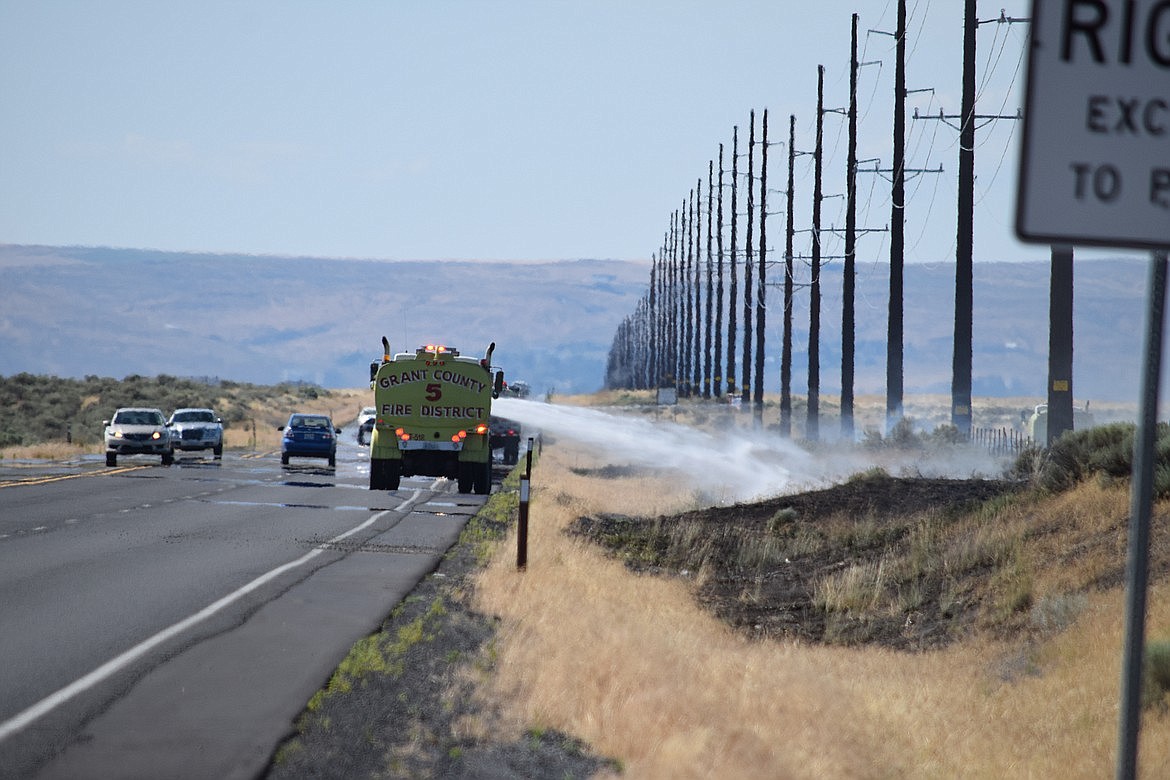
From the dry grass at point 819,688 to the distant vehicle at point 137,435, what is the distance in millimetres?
27518

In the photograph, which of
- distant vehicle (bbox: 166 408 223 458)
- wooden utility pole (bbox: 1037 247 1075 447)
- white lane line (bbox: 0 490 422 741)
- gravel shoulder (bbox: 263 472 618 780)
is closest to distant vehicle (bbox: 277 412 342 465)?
distant vehicle (bbox: 166 408 223 458)

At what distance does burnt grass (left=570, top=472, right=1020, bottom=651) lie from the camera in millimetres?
15781

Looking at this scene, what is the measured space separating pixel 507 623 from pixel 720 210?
7137 cm

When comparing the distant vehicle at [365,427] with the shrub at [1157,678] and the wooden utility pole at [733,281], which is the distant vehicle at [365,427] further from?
the shrub at [1157,678]

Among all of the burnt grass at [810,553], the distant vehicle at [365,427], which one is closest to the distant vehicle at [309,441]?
the burnt grass at [810,553]

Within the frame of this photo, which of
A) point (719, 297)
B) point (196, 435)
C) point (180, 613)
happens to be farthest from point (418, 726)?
point (719, 297)

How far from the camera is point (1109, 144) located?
15.0 feet

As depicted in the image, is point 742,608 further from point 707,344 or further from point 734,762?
point 707,344

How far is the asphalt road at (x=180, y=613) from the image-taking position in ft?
26.8

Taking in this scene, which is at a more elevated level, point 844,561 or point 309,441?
point 309,441

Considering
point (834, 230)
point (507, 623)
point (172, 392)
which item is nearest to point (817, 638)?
point (507, 623)

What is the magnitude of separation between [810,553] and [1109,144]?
17405mm

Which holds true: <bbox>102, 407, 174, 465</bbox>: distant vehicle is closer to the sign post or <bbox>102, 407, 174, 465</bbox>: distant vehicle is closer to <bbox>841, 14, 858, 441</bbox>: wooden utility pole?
<bbox>841, 14, 858, 441</bbox>: wooden utility pole

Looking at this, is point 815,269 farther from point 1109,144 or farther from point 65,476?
point 1109,144
